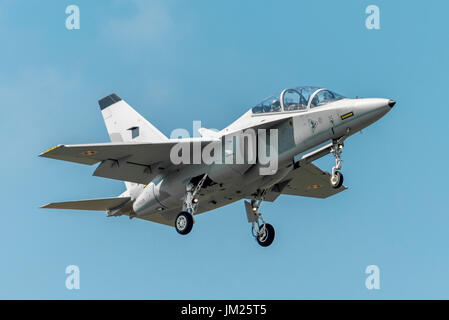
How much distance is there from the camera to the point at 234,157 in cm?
2384

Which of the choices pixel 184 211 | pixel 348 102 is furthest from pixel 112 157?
pixel 348 102

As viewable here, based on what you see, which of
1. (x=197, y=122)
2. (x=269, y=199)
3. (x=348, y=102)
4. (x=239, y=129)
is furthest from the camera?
(x=269, y=199)

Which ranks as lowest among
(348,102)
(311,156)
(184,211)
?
(184,211)

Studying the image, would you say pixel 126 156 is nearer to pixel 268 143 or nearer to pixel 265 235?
pixel 268 143

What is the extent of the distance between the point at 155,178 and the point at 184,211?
235 cm

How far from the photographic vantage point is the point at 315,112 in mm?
22656

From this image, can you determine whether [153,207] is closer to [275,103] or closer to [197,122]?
[197,122]

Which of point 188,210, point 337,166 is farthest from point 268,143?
point 188,210

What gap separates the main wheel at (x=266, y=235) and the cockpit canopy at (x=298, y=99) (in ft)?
17.0

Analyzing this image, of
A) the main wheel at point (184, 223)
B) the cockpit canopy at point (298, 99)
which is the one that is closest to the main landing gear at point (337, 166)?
the cockpit canopy at point (298, 99)

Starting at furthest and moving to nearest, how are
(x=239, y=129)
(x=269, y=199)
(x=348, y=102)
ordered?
(x=269, y=199), (x=239, y=129), (x=348, y=102)

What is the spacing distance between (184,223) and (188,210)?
23.5 inches

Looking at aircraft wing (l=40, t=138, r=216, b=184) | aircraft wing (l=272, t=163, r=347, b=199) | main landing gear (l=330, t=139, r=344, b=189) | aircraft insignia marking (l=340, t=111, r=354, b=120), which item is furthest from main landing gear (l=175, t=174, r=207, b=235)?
aircraft insignia marking (l=340, t=111, r=354, b=120)

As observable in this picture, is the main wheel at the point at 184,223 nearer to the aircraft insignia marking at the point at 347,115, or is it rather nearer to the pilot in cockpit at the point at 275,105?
the pilot in cockpit at the point at 275,105
